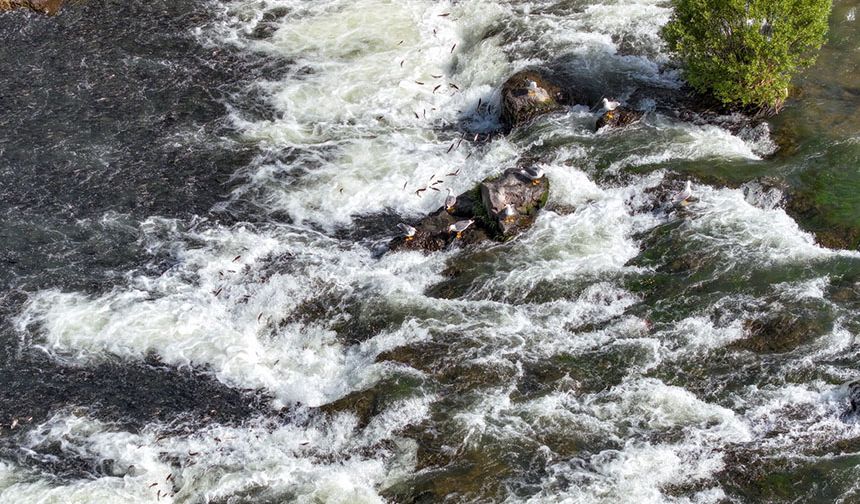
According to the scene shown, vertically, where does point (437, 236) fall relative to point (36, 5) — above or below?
below

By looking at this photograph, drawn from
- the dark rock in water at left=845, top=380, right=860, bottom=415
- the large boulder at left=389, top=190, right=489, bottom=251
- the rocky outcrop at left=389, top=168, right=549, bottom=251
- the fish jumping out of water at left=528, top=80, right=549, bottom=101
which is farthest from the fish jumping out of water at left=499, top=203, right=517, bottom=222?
the dark rock in water at left=845, top=380, right=860, bottom=415

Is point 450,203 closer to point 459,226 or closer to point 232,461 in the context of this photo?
point 459,226

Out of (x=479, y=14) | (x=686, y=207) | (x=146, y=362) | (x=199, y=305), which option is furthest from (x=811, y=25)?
(x=146, y=362)

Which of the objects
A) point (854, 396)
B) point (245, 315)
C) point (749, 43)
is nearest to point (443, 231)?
point (245, 315)

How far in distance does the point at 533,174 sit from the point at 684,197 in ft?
9.49

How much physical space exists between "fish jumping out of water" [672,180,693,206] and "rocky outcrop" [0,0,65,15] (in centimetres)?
1867

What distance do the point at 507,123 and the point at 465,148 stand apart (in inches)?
50.3

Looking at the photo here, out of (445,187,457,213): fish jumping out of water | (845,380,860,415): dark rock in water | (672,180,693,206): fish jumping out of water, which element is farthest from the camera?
(445,187,457,213): fish jumping out of water

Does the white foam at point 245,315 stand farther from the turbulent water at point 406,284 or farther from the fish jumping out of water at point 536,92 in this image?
the fish jumping out of water at point 536,92

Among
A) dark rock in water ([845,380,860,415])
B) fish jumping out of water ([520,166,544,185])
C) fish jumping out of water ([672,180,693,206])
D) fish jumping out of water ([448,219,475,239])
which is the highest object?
fish jumping out of water ([520,166,544,185])

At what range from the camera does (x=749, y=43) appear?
18.1 meters

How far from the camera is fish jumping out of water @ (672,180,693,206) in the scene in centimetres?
1652

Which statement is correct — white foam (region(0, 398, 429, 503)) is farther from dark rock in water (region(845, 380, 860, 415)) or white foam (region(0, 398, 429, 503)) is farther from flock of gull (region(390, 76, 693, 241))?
dark rock in water (region(845, 380, 860, 415))

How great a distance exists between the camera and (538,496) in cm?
1205
